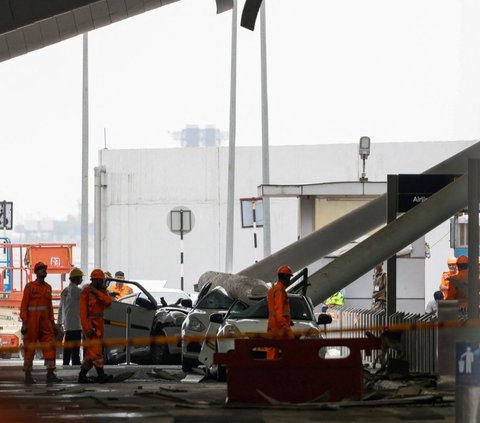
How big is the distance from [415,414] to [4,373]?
10.9 m

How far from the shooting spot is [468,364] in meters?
10.6

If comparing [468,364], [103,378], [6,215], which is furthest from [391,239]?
[6,215]

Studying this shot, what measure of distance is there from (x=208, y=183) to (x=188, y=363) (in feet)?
133

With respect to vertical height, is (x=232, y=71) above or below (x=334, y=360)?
above

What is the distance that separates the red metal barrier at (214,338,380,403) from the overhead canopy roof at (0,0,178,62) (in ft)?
28.8

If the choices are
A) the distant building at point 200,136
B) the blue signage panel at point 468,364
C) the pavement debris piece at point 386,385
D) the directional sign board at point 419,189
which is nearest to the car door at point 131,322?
the directional sign board at point 419,189

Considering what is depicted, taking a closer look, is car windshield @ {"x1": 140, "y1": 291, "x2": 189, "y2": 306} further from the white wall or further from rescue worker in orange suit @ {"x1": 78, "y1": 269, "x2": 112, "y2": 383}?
the white wall

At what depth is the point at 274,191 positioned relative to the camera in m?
35.5

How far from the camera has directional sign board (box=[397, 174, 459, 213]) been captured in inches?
981

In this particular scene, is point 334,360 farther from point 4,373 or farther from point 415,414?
point 4,373

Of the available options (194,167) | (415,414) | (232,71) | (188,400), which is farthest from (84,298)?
(194,167)

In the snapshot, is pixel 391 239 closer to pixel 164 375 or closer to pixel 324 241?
pixel 164 375

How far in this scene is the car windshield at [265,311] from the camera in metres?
20.7

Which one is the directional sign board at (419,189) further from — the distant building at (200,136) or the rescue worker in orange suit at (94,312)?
the distant building at (200,136)
